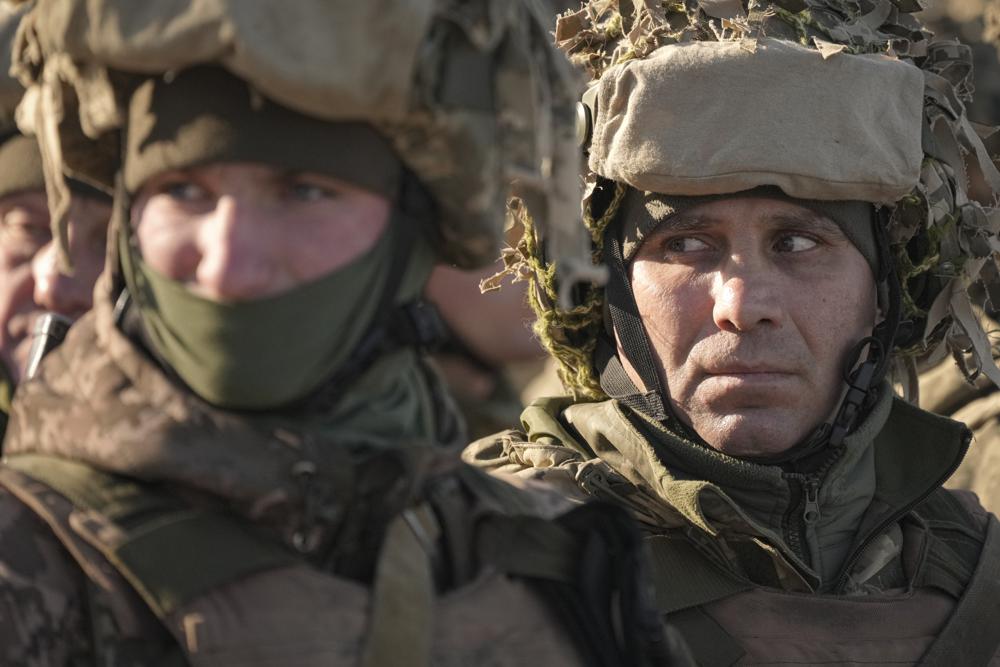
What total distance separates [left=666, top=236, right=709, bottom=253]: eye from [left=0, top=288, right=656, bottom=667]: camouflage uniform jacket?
1752 mm

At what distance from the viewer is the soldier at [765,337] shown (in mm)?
4023

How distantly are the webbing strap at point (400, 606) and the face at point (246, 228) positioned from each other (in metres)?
0.44

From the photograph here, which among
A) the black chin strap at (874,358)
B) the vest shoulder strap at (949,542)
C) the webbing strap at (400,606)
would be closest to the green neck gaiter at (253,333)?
the webbing strap at (400,606)

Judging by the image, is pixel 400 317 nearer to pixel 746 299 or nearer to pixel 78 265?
pixel 78 265

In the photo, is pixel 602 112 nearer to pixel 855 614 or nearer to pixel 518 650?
pixel 855 614

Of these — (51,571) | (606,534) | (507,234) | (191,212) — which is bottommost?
(507,234)

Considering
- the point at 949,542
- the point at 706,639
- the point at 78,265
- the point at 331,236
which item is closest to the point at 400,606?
the point at 331,236

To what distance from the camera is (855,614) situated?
4055 mm

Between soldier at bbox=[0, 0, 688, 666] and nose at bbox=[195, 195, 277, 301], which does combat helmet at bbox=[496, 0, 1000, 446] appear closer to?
soldier at bbox=[0, 0, 688, 666]

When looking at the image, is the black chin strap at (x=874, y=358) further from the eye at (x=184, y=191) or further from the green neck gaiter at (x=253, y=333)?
the eye at (x=184, y=191)

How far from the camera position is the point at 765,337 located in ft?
13.3

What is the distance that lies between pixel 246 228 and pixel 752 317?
6.19 ft

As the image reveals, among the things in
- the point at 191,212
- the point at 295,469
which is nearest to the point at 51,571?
the point at 295,469

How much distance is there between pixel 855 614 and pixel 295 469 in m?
2.09
